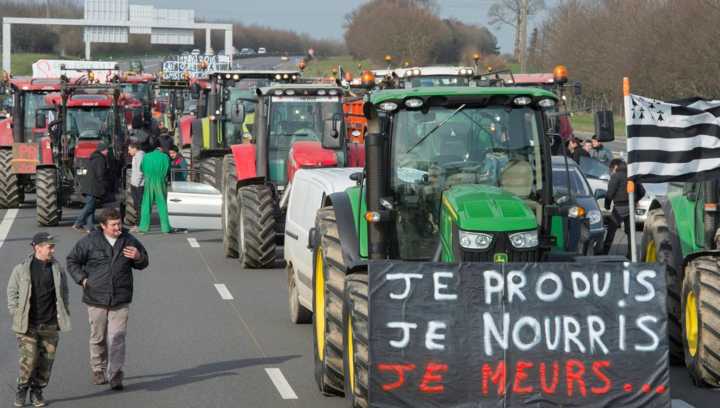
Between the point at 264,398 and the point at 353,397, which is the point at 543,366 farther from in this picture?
the point at 264,398

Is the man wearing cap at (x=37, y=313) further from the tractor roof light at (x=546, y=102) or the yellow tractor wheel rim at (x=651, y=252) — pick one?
the yellow tractor wheel rim at (x=651, y=252)

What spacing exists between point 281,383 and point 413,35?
267ft

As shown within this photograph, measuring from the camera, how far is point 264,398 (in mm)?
12086

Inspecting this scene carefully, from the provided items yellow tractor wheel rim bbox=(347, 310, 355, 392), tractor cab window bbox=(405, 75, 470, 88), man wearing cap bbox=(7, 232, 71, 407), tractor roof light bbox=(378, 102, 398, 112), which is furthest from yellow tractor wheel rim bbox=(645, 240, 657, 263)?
tractor cab window bbox=(405, 75, 470, 88)

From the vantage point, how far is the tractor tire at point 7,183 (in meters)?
31.3

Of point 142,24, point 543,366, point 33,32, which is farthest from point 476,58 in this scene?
point 33,32

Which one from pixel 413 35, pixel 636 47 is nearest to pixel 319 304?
pixel 636 47

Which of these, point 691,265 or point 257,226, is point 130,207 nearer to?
point 257,226

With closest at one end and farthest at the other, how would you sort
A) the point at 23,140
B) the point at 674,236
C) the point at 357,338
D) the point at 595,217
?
the point at 357,338 < the point at 674,236 < the point at 595,217 < the point at 23,140

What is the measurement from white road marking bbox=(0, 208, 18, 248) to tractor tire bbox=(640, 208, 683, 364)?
14085 millimetres

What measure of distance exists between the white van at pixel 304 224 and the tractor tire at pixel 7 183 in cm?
1640

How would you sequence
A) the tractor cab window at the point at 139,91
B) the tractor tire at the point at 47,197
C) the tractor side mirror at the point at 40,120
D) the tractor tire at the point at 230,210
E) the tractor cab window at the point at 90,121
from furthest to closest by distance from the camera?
1. the tractor cab window at the point at 139,91
2. the tractor side mirror at the point at 40,120
3. the tractor cab window at the point at 90,121
4. the tractor tire at the point at 47,197
5. the tractor tire at the point at 230,210

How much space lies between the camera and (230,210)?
22.3m

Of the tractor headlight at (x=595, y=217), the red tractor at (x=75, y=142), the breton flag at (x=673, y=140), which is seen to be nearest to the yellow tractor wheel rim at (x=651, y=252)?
the breton flag at (x=673, y=140)
